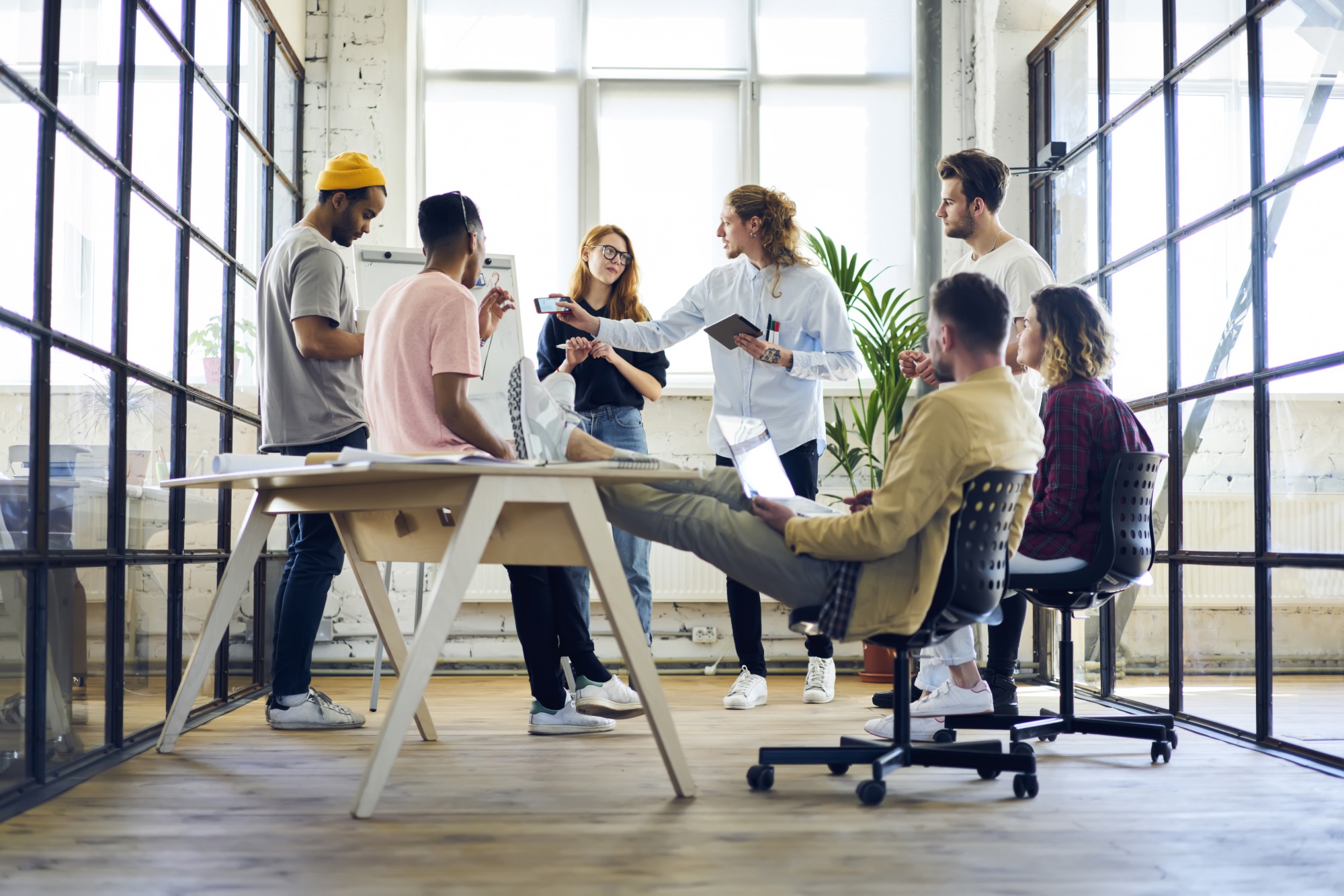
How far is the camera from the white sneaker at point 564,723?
2766 millimetres

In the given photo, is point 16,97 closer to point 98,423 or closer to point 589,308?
point 98,423

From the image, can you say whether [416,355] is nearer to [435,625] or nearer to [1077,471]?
[435,625]

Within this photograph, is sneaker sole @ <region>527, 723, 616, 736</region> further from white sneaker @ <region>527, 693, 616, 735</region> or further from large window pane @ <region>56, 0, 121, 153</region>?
large window pane @ <region>56, 0, 121, 153</region>

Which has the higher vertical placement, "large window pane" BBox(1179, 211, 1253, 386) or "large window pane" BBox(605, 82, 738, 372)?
"large window pane" BBox(605, 82, 738, 372)

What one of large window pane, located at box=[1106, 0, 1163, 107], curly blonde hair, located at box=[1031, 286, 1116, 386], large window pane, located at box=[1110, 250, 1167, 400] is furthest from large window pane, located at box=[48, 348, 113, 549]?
large window pane, located at box=[1106, 0, 1163, 107]

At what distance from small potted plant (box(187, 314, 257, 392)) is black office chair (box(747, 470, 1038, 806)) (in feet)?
6.43

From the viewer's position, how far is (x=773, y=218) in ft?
11.1

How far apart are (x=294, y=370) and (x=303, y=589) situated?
541mm

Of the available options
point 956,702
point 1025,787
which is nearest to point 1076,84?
point 956,702

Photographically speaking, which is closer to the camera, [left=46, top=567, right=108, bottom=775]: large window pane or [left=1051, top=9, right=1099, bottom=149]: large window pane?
[left=46, top=567, right=108, bottom=775]: large window pane

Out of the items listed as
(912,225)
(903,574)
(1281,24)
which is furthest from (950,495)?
(912,225)

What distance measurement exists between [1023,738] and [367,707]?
6.15 ft

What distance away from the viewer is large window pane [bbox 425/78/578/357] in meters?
4.61

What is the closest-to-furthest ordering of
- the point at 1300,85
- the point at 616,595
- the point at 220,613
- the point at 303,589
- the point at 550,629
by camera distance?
the point at 616,595 < the point at 220,613 < the point at 1300,85 < the point at 550,629 < the point at 303,589
